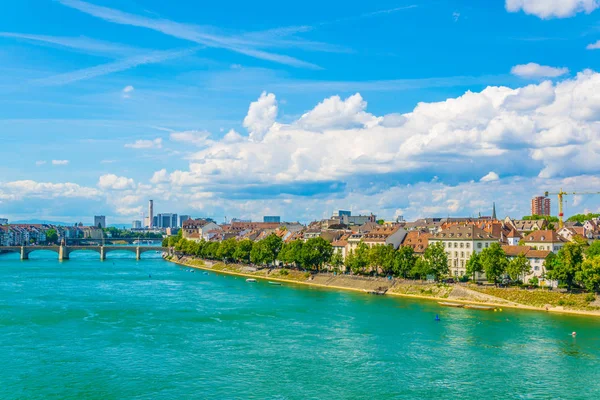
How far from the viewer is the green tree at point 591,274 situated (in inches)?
2537

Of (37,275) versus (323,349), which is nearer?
(323,349)

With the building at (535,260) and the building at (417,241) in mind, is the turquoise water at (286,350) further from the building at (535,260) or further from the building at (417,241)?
the building at (417,241)

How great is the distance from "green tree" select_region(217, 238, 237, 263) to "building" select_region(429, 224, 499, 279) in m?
56.7

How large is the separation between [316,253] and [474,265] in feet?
103

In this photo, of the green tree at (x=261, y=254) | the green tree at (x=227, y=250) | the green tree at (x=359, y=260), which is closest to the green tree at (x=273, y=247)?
the green tree at (x=261, y=254)

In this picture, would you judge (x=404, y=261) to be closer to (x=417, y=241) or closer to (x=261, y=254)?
(x=417, y=241)

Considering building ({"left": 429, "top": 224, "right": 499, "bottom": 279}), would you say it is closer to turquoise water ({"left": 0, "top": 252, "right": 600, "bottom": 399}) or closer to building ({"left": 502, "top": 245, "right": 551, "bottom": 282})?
building ({"left": 502, "top": 245, "right": 551, "bottom": 282})

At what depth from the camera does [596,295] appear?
6500 centimetres

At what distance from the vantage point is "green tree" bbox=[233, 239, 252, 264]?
12694 cm

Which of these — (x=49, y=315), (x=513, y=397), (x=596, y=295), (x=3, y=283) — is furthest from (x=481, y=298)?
(x=3, y=283)

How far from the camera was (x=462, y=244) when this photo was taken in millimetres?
87375

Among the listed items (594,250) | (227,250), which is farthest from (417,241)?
(227,250)

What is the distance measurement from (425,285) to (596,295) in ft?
69.7

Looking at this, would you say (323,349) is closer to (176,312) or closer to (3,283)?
(176,312)
